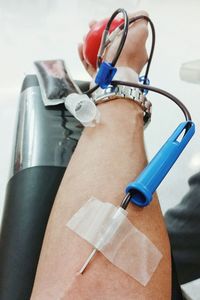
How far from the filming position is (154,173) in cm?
45

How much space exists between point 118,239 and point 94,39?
1.99 feet

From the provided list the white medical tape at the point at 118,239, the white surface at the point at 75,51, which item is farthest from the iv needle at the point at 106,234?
the white surface at the point at 75,51

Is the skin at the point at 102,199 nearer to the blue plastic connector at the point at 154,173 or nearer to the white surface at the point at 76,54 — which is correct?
the blue plastic connector at the point at 154,173

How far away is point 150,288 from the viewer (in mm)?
427

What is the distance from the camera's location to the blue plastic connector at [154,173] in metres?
0.44

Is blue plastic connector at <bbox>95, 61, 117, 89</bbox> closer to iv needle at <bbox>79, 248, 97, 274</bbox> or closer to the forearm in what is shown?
the forearm

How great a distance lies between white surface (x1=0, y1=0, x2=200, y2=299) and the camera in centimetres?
129

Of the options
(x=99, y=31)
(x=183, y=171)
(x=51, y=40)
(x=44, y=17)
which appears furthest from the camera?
(x=44, y=17)

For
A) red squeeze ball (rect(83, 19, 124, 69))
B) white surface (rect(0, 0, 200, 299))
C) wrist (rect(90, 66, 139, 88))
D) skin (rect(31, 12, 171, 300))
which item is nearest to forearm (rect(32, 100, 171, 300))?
skin (rect(31, 12, 171, 300))

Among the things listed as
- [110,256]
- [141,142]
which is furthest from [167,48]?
[110,256]

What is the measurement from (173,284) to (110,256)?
0.17 meters

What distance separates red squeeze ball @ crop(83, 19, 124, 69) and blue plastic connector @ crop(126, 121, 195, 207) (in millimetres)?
456

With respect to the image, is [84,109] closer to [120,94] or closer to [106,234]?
[120,94]

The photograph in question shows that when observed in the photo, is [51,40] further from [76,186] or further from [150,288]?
[150,288]
